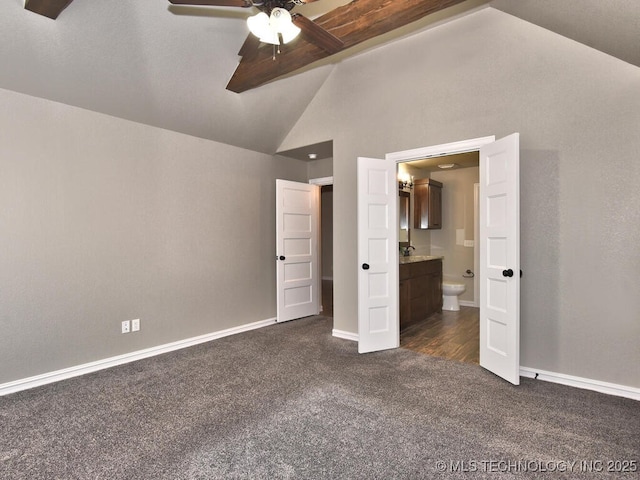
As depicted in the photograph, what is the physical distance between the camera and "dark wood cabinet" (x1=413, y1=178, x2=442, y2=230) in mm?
5980

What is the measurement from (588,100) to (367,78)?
2.23 m

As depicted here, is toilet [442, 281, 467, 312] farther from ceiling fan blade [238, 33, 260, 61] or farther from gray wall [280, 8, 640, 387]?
ceiling fan blade [238, 33, 260, 61]

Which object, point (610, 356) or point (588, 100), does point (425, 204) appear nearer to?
point (588, 100)

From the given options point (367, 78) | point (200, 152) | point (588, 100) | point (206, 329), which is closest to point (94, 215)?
point (200, 152)

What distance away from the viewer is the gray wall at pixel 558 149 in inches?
104

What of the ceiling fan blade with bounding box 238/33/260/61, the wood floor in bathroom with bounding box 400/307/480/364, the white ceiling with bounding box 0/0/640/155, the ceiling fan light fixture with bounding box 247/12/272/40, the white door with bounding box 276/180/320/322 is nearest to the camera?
the ceiling fan light fixture with bounding box 247/12/272/40

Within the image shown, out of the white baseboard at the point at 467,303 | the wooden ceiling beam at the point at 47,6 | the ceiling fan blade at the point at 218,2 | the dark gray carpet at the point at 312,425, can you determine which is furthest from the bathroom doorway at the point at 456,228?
the wooden ceiling beam at the point at 47,6

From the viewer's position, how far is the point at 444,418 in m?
2.32

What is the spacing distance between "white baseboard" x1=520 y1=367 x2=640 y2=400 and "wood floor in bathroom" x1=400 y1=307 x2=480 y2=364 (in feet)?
1.63

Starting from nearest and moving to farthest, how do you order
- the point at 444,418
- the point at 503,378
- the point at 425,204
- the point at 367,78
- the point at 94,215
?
the point at 444,418
the point at 503,378
the point at 94,215
the point at 367,78
the point at 425,204

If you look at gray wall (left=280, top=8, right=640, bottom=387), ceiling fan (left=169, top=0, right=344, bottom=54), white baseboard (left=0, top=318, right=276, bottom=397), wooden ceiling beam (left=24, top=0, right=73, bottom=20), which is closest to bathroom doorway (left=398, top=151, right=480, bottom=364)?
gray wall (left=280, top=8, right=640, bottom=387)

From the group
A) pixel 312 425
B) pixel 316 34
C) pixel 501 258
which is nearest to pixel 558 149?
pixel 501 258

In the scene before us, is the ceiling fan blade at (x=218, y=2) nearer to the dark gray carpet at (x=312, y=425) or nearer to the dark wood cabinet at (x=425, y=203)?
the dark gray carpet at (x=312, y=425)

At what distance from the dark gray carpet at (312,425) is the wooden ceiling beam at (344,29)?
2859 mm
